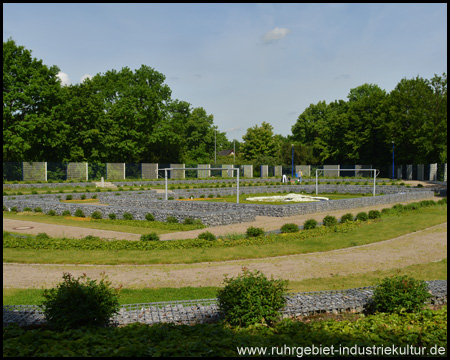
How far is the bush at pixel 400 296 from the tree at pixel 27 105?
1819 inches

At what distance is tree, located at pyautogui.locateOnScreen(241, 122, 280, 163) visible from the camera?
298ft

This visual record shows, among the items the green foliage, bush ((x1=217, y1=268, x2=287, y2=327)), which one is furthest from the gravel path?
the green foliage

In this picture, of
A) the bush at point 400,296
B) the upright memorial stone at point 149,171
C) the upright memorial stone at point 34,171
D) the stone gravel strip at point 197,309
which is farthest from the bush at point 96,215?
the upright memorial stone at point 149,171

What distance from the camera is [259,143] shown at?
3570 inches

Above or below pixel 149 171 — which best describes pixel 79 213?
below

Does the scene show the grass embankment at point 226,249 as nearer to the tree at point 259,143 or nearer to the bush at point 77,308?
the bush at point 77,308

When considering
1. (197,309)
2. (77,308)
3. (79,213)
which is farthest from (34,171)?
(77,308)

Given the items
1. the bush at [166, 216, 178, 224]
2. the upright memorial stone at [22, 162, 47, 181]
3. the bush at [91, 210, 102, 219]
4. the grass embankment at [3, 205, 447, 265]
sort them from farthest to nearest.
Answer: the upright memorial stone at [22, 162, 47, 181]
the bush at [91, 210, 102, 219]
the bush at [166, 216, 178, 224]
the grass embankment at [3, 205, 447, 265]

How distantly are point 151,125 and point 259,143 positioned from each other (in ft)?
101

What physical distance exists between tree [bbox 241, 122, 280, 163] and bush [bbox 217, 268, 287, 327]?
273 ft

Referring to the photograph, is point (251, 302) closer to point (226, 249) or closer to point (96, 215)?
point (226, 249)

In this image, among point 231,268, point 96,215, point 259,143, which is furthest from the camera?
point 259,143

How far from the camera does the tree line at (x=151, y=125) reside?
48.8 m

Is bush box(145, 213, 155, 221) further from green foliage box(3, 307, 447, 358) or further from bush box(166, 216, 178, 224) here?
green foliage box(3, 307, 447, 358)
